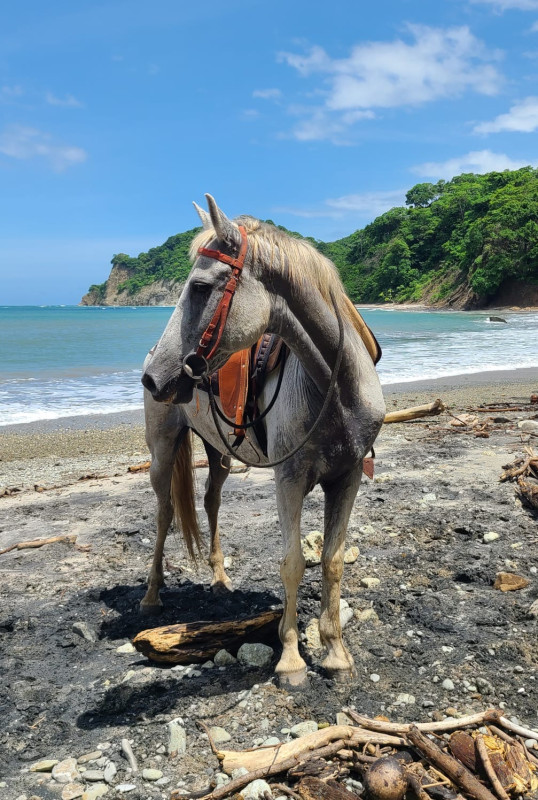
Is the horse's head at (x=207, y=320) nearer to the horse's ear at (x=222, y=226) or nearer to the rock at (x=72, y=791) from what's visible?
the horse's ear at (x=222, y=226)

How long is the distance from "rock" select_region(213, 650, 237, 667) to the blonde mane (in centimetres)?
200

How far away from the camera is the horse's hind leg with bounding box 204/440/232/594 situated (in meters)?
4.36

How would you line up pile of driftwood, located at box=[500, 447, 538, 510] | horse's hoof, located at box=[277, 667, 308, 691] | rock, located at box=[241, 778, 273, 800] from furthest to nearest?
1. pile of driftwood, located at box=[500, 447, 538, 510]
2. horse's hoof, located at box=[277, 667, 308, 691]
3. rock, located at box=[241, 778, 273, 800]

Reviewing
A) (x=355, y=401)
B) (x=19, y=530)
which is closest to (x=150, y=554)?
(x=19, y=530)

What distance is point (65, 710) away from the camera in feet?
9.45

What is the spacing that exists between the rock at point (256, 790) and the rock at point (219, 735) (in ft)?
1.16

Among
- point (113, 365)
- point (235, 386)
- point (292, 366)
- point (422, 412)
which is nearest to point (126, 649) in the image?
point (235, 386)

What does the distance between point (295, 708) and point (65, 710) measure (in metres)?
1.12

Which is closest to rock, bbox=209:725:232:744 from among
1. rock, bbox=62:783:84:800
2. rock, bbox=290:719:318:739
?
rock, bbox=290:719:318:739

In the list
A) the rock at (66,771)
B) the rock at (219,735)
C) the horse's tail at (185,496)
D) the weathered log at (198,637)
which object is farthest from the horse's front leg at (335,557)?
the horse's tail at (185,496)

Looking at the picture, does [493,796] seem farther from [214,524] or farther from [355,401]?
[214,524]

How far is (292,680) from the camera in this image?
116 inches

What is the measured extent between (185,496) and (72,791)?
238 cm

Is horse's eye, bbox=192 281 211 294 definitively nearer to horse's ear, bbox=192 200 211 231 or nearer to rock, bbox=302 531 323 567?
horse's ear, bbox=192 200 211 231
